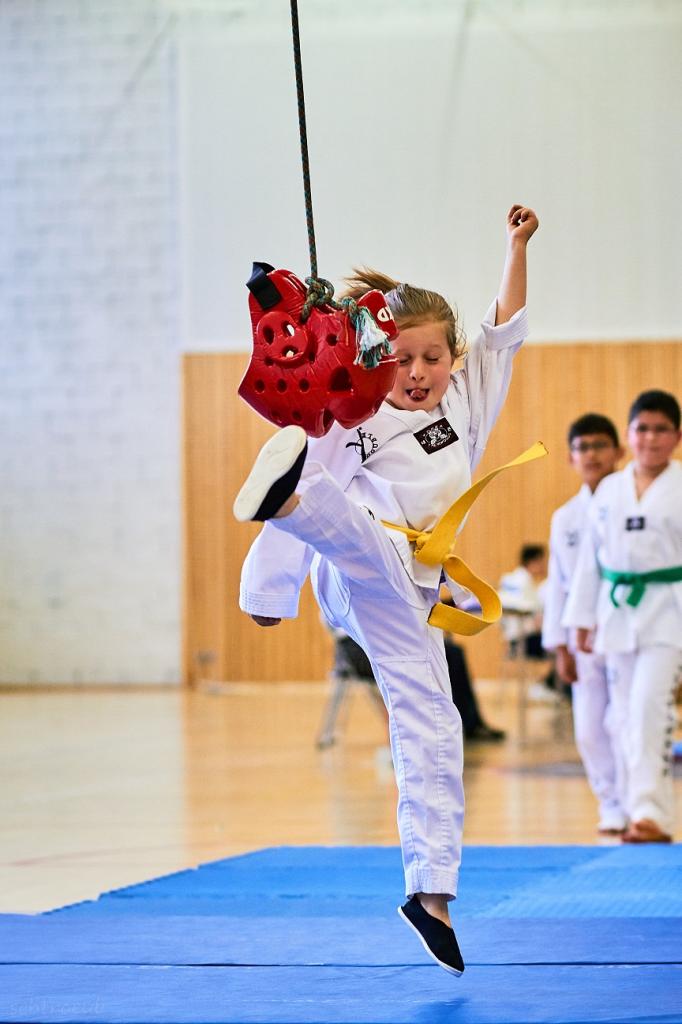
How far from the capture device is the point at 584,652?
196 inches

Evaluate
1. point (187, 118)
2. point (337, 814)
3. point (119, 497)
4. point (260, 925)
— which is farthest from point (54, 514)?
point (260, 925)

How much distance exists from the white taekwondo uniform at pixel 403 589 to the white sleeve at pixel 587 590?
7.68ft

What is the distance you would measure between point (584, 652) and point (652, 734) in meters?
0.57

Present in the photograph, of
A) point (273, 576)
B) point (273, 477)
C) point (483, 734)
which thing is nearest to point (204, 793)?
point (483, 734)

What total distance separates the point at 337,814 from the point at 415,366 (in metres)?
3.01

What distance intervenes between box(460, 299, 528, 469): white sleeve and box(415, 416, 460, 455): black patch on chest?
13cm

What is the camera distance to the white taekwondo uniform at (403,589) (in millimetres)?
2391

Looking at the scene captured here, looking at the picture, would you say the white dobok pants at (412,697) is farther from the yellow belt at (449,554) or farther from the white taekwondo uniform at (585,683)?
the white taekwondo uniform at (585,683)

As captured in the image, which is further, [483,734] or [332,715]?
[483,734]

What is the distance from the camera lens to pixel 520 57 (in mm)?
11914

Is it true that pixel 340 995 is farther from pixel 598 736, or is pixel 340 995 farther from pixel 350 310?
pixel 598 736

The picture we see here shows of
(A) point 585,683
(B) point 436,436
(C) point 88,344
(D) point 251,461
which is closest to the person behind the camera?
(B) point 436,436

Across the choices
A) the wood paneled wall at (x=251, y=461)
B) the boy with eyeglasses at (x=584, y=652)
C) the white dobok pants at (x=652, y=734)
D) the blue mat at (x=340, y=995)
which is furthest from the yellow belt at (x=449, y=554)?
the wood paneled wall at (x=251, y=461)

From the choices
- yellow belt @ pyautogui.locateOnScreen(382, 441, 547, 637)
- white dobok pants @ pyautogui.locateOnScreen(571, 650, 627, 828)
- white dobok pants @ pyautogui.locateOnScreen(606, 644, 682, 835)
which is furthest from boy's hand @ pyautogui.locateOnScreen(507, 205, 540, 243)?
white dobok pants @ pyautogui.locateOnScreen(571, 650, 627, 828)
